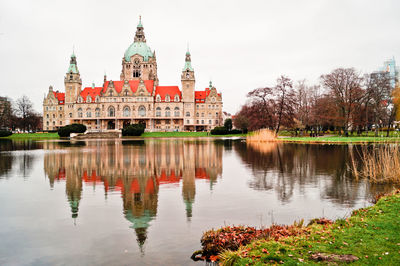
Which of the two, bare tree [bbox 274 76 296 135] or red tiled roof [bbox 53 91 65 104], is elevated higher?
red tiled roof [bbox 53 91 65 104]

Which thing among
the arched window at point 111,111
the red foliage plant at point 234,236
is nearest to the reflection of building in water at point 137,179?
the red foliage plant at point 234,236

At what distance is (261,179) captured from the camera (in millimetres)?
15758

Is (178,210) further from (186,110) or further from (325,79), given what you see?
(186,110)

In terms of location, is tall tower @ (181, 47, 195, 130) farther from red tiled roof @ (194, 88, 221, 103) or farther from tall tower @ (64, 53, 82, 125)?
tall tower @ (64, 53, 82, 125)

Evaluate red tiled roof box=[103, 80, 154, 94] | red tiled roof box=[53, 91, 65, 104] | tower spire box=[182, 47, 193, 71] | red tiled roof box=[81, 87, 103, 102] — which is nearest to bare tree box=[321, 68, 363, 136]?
tower spire box=[182, 47, 193, 71]

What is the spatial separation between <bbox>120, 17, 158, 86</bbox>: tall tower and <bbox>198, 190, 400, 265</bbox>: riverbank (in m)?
105

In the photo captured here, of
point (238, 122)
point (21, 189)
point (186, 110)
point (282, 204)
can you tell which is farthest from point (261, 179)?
point (186, 110)

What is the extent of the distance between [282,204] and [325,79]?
48.8 metres

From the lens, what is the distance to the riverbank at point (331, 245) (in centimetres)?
561

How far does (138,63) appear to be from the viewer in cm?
11112

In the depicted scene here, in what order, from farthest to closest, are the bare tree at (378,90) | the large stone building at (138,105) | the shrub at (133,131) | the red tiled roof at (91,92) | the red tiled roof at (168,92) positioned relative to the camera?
1. the red tiled roof at (91,92)
2. the red tiled roof at (168,92)
3. the large stone building at (138,105)
4. the shrub at (133,131)
5. the bare tree at (378,90)

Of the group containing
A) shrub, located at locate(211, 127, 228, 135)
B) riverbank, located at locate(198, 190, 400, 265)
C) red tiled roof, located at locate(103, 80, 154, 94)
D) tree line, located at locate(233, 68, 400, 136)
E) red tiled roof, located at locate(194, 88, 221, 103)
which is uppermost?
red tiled roof, located at locate(103, 80, 154, 94)

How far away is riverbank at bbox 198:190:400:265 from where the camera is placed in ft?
18.4

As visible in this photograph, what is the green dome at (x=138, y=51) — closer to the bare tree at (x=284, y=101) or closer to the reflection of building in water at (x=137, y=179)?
the bare tree at (x=284, y=101)
